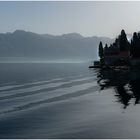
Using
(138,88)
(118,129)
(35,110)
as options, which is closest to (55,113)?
(35,110)

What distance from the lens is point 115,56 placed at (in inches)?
7082

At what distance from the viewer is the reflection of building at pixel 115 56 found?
6624 inches

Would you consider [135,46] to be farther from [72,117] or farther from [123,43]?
[72,117]

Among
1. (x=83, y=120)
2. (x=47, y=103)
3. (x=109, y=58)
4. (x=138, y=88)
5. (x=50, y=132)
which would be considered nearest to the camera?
(x=50, y=132)

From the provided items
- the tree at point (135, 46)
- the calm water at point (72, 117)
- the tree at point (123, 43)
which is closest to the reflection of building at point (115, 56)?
the tree at point (123, 43)

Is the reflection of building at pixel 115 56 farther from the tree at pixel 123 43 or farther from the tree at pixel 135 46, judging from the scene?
the tree at pixel 135 46

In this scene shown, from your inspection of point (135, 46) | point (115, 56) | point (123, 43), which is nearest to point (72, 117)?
point (135, 46)

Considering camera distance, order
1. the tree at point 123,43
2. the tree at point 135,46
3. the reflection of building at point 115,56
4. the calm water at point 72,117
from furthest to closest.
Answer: the reflection of building at point 115,56
the tree at point 123,43
the tree at point 135,46
the calm water at point 72,117

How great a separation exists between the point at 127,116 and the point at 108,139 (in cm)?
1338

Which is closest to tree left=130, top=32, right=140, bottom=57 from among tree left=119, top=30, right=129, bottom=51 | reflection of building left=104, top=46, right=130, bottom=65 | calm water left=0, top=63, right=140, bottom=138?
reflection of building left=104, top=46, right=130, bottom=65

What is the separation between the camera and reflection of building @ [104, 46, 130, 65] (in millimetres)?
168250

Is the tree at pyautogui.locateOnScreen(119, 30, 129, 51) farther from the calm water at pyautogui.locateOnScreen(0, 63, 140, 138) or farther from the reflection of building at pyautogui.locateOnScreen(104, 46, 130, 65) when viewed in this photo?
the calm water at pyautogui.locateOnScreen(0, 63, 140, 138)

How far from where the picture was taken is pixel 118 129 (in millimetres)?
45188

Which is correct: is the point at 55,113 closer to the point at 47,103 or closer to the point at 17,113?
the point at 17,113
